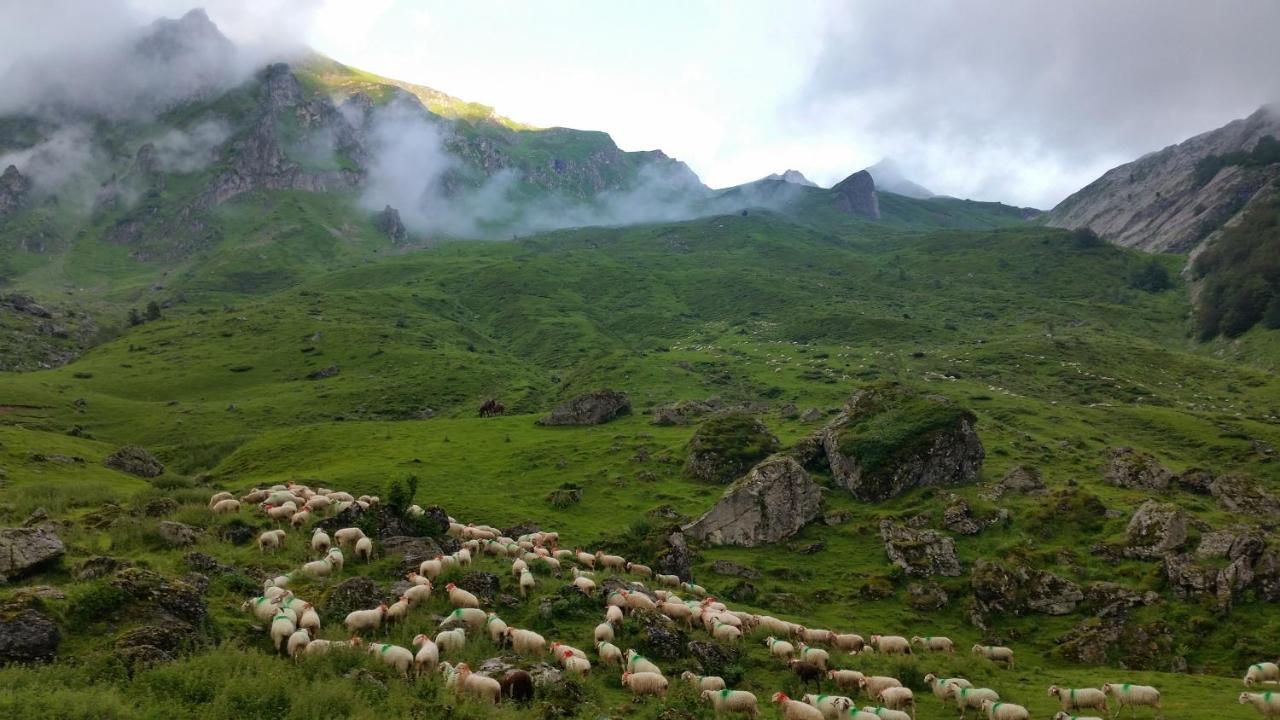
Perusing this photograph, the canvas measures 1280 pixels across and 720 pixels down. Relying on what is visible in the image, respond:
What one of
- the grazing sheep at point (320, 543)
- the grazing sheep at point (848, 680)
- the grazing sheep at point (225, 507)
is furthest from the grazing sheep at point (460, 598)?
the grazing sheep at point (225, 507)

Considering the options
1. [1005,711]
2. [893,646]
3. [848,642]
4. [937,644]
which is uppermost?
[1005,711]

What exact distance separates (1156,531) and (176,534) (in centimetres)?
4882

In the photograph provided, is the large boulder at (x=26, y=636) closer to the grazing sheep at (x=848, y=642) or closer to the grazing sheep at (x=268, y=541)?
the grazing sheep at (x=268, y=541)

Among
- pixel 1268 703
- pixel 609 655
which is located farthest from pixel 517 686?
pixel 1268 703

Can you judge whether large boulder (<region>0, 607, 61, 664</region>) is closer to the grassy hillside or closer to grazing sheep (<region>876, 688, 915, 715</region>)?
the grassy hillside

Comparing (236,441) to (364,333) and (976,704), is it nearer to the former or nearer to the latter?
(364,333)

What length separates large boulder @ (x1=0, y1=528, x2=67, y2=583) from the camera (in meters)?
19.2

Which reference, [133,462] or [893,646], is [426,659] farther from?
[133,462]

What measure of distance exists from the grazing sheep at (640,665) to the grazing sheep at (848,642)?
10165 millimetres

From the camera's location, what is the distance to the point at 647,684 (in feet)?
64.9

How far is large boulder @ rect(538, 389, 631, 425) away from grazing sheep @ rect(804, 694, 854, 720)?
2714 inches

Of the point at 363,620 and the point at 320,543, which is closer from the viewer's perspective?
the point at 363,620

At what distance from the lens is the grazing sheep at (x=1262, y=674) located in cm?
2323

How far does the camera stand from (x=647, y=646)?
22.8m
